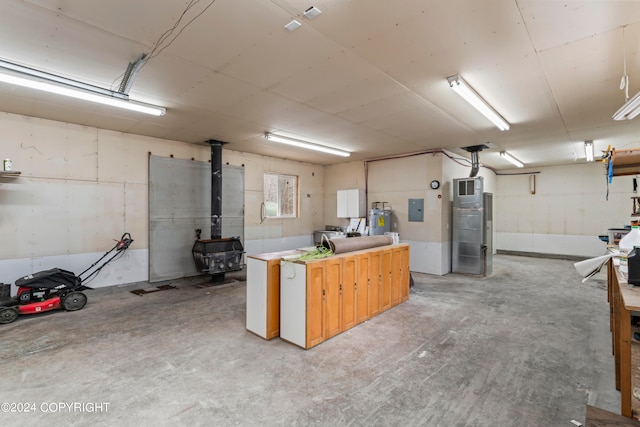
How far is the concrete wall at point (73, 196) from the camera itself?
4672 millimetres

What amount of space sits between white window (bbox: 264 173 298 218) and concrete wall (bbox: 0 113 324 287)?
206cm

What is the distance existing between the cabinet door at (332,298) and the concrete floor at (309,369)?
197mm

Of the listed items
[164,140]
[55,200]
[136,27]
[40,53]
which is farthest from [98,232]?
[136,27]

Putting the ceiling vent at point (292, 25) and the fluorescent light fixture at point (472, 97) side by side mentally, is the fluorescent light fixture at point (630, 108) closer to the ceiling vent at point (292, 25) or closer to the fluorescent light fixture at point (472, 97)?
the fluorescent light fixture at point (472, 97)

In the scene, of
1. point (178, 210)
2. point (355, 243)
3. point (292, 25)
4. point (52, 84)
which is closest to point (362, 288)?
point (355, 243)

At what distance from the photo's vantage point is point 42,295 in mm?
4305

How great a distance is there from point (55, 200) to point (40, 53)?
3.03 meters

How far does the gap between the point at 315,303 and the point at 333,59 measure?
258 centimetres

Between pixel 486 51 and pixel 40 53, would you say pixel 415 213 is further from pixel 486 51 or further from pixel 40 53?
pixel 40 53

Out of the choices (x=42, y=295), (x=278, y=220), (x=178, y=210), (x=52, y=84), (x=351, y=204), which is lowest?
(x=42, y=295)

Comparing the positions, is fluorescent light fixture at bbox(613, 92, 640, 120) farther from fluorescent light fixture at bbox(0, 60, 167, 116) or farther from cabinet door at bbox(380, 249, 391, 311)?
fluorescent light fixture at bbox(0, 60, 167, 116)

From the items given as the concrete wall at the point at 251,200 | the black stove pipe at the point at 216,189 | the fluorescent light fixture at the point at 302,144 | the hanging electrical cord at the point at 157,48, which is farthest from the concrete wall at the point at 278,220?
the hanging electrical cord at the point at 157,48

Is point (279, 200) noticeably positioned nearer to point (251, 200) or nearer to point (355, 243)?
point (251, 200)

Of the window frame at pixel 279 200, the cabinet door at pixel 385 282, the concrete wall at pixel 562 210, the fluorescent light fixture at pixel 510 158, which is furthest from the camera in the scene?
the concrete wall at pixel 562 210
